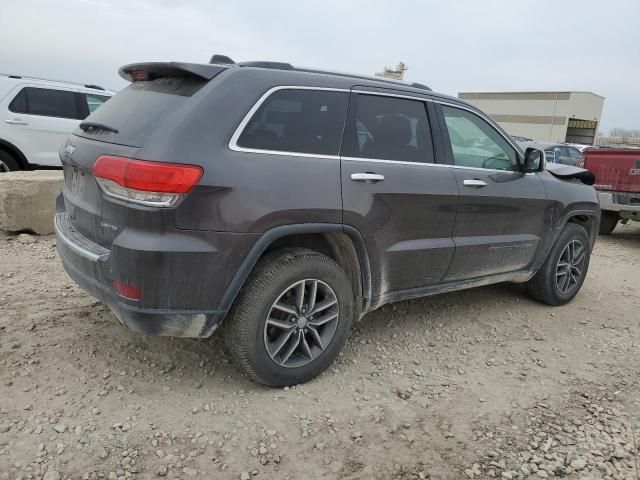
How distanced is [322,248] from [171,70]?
137cm

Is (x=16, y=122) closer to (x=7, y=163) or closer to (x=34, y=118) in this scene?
(x=34, y=118)

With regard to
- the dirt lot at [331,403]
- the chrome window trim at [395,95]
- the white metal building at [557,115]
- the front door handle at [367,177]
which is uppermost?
the white metal building at [557,115]

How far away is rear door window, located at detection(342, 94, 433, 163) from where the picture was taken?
10.4 feet

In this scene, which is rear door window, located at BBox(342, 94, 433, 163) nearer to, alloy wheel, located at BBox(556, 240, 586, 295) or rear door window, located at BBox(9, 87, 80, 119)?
alloy wheel, located at BBox(556, 240, 586, 295)

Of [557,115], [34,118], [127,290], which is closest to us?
[127,290]

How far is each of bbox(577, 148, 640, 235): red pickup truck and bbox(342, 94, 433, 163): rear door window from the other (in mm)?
5835

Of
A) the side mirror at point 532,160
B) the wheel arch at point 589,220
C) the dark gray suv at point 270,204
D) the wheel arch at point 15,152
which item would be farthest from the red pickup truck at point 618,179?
the wheel arch at point 15,152

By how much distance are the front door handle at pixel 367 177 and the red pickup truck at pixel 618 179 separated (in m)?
6.39

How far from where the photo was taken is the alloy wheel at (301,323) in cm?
297

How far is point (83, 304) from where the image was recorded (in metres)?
4.01

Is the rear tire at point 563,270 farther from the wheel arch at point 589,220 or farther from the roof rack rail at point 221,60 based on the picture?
the roof rack rail at point 221,60

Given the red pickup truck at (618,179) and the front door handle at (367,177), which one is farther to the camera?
the red pickup truck at (618,179)

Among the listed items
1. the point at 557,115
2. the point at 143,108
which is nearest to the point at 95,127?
the point at 143,108

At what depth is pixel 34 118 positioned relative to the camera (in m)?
7.47
